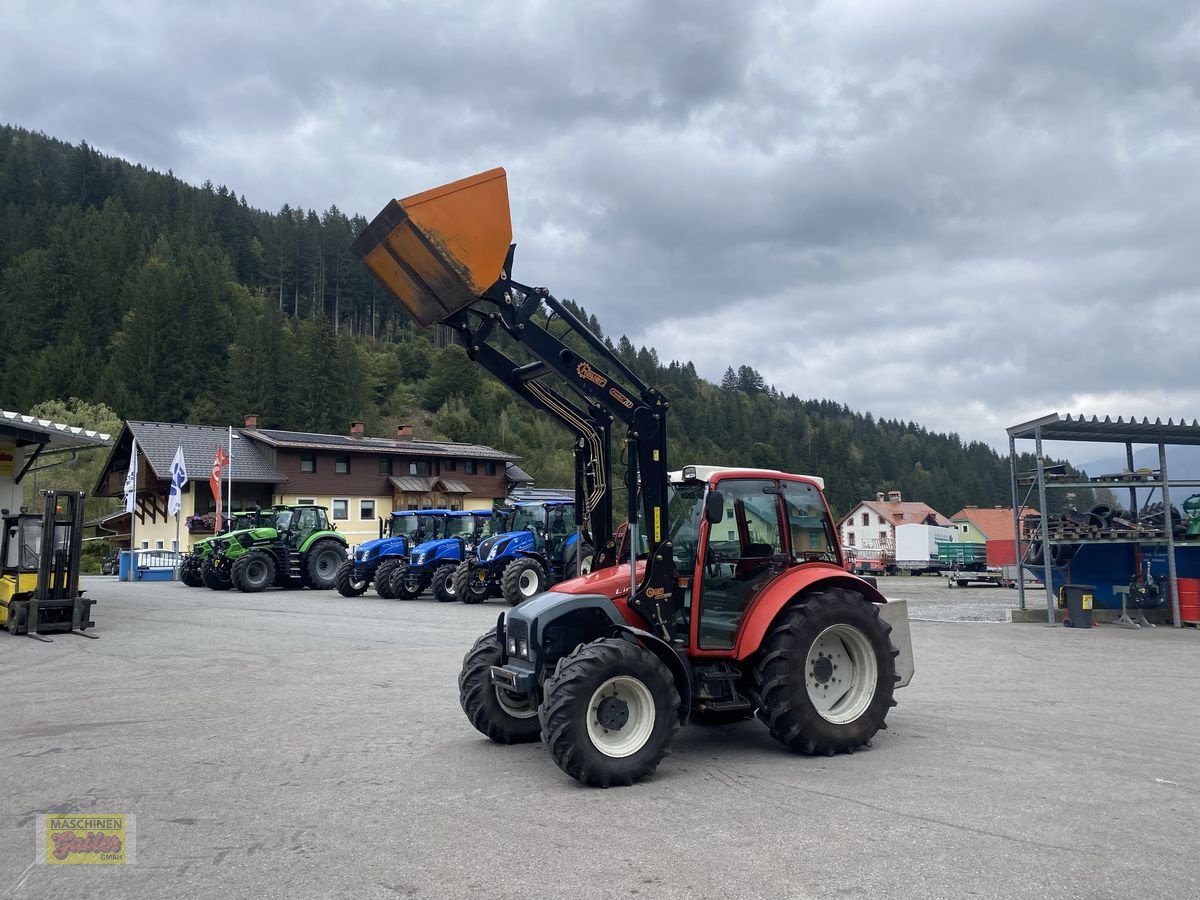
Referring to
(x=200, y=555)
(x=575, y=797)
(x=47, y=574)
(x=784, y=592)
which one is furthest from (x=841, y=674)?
(x=200, y=555)

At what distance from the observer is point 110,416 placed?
6106cm

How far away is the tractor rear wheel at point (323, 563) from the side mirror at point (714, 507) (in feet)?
78.3

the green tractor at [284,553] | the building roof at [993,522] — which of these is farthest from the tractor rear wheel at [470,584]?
the building roof at [993,522]

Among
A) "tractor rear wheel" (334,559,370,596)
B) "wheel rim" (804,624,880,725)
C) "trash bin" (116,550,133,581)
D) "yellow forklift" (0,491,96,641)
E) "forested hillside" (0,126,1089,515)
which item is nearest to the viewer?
"wheel rim" (804,624,880,725)

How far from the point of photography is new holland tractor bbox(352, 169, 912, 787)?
601cm

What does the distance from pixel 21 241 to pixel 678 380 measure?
3085 inches

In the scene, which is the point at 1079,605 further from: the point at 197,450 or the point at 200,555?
the point at 197,450

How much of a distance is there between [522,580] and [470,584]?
6.15ft

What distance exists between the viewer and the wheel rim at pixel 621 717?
5.91 meters

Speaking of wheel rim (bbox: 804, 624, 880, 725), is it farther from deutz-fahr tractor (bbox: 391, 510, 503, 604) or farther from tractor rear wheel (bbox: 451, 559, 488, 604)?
deutz-fahr tractor (bbox: 391, 510, 503, 604)

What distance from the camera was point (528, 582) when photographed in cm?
2170

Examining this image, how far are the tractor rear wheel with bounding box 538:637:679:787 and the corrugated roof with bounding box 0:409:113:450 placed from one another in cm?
1568

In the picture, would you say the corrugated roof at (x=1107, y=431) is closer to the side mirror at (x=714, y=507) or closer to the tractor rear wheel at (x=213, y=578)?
the side mirror at (x=714, y=507)

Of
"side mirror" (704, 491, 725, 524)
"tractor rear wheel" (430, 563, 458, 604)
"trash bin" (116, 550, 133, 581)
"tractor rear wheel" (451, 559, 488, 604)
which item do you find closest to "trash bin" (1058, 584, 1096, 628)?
"tractor rear wheel" (451, 559, 488, 604)
